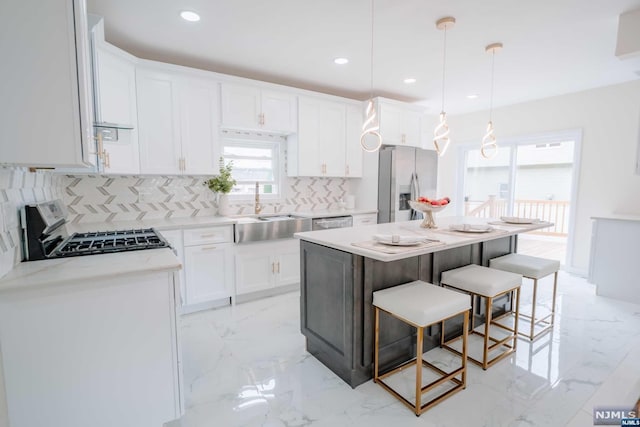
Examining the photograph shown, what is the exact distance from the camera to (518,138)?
4973 mm

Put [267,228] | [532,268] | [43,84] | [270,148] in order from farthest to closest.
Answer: [270,148], [267,228], [532,268], [43,84]

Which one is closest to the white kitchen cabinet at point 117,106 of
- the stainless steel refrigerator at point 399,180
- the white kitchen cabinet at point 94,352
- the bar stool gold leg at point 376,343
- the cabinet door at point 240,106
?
the cabinet door at point 240,106

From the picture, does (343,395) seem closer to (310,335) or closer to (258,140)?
(310,335)

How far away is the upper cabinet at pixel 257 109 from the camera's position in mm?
3434

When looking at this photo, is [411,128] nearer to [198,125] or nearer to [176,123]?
[198,125]

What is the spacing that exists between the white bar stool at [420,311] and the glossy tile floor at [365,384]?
0.05 m

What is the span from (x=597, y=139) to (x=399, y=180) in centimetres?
273

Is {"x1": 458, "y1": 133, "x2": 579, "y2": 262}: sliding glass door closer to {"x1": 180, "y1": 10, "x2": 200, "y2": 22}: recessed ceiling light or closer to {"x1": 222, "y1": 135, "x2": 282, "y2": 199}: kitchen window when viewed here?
{"x1": 222, "y1": 135, "x2": 282, "y2": 199}: kitchen window

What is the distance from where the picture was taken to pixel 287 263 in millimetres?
3627

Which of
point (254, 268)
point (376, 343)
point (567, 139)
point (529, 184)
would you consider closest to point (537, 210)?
point (529, 184)

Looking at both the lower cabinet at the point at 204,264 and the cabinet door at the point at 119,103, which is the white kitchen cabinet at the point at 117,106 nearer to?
the cabinet door at the point at 119,103

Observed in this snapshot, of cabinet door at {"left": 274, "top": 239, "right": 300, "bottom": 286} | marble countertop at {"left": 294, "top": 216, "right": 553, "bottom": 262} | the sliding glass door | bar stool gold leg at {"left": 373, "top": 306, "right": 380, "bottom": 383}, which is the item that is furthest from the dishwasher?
the sliding glass door

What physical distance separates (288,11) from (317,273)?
78.8 inches

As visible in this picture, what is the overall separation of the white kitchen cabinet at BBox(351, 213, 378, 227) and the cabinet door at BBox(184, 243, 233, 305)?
173 cm
